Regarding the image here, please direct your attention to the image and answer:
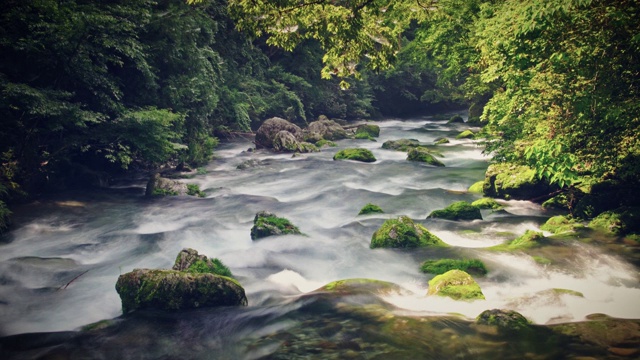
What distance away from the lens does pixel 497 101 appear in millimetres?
11242

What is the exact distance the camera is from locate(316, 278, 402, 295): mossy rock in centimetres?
740

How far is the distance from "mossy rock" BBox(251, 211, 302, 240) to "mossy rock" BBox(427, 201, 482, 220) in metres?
4.36

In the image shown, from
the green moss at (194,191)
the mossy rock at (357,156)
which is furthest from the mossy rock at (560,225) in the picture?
the mossy rock at (357,156)

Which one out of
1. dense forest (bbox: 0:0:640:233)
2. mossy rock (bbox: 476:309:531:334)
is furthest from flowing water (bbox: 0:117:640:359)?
dense forest (bbox: 0:0:640:233)

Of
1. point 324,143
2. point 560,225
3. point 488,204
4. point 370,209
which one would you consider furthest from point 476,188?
point 324,143

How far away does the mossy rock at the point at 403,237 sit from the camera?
9.92 meters

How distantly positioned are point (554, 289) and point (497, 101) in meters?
5.79

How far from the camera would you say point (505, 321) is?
570 cm

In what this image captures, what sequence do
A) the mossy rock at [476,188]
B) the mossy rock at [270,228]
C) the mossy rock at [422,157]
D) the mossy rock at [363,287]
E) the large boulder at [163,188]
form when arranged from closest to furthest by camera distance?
the mossy rock at [363,287], the mossy rock at [270,228], the mossy rock at [476,188], the large boulder at [163,188], the mossy rock at [422,157]

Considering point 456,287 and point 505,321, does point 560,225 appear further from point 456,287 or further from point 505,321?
point 505,321

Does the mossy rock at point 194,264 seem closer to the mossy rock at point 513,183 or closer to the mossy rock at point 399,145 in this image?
the mossy rock at point 513,183

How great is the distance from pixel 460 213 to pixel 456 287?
525 centimetres

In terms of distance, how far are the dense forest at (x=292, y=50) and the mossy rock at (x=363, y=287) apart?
414 centimetres

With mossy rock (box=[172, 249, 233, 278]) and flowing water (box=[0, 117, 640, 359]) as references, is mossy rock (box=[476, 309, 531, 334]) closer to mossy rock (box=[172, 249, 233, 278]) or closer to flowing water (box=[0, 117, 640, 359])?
flowing water (box=[0, 117, 640, 359])
